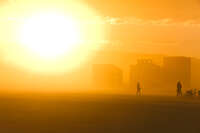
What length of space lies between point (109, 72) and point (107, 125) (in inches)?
5722

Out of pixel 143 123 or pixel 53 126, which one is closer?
pixel 53 126

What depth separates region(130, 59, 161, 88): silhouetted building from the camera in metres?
138

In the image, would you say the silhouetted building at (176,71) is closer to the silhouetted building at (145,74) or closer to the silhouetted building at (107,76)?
the silhouetted building at (145,74)

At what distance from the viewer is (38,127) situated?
50.3 feet

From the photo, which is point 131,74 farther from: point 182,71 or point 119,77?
point 182,71

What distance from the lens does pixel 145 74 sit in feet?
458

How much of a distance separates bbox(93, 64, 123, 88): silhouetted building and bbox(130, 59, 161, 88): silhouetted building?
399 inches

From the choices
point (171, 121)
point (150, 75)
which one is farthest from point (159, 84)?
point (171, 121)

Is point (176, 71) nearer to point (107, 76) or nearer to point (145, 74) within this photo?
point (145, 74)

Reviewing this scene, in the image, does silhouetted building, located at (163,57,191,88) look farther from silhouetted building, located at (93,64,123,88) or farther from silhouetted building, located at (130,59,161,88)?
silhouetted building, located at (93,64,123,88)

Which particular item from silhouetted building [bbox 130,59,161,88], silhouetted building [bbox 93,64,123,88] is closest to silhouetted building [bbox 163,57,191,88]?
silhouetted building [bbox 130,59,161,88]

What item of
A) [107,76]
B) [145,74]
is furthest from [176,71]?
[107,76]

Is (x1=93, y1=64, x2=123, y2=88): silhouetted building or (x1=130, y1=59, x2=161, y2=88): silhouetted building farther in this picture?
(x1=93, y1=64, x2=123, y2=88): silhouetted building

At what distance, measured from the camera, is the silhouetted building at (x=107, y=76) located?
152m
